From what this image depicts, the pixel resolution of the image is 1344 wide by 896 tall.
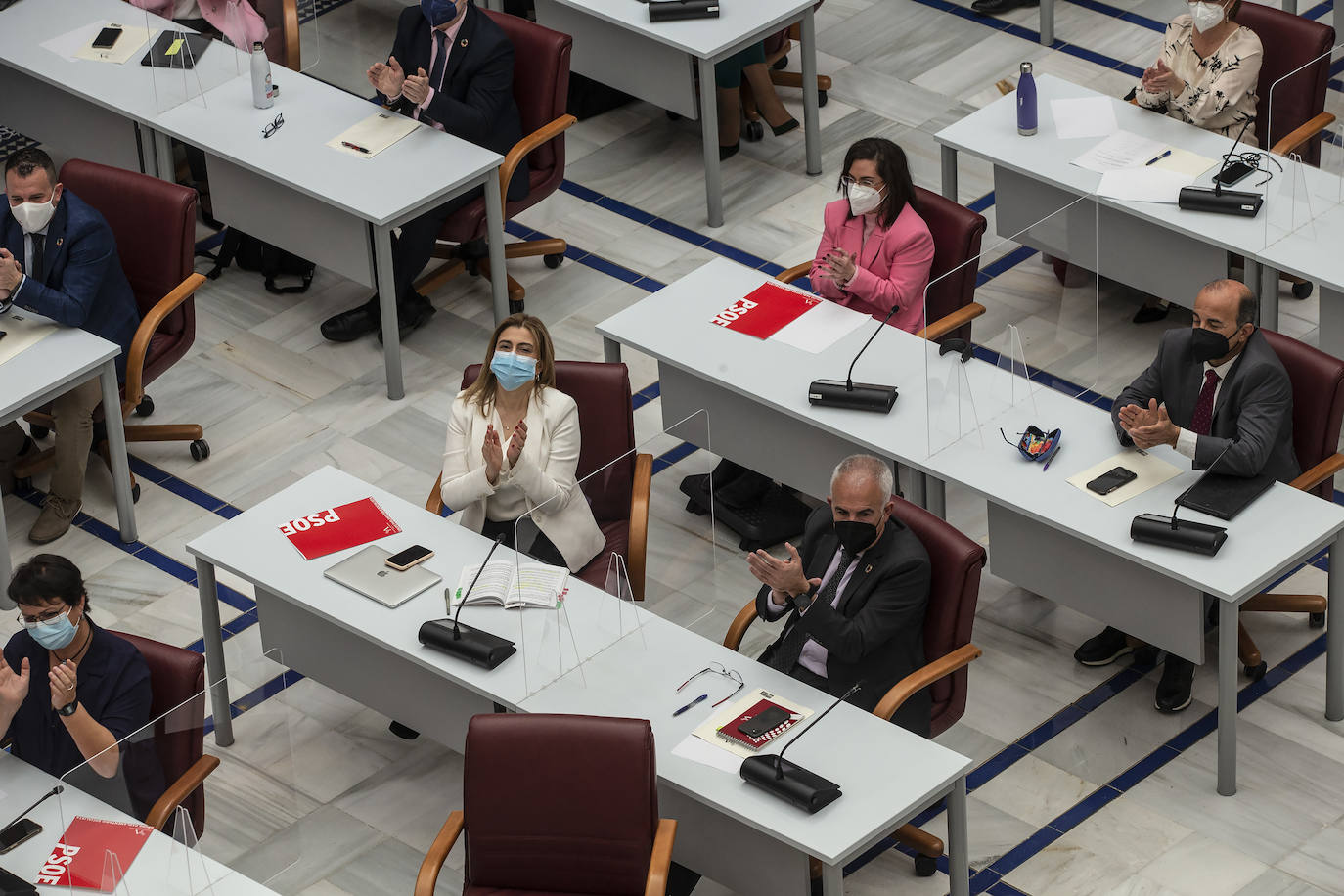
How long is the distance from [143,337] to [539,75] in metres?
1.93

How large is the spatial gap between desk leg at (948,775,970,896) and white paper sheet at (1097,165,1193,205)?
2.84m

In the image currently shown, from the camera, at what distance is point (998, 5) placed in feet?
34.5

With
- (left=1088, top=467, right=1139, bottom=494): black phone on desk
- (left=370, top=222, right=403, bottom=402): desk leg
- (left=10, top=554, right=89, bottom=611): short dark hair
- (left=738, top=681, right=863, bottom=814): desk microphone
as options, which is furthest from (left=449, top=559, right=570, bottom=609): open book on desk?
(left=370, top=222, right=403, bottom=402): desk leg

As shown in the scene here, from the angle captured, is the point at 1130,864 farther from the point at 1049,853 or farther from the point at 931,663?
the point at 931,663

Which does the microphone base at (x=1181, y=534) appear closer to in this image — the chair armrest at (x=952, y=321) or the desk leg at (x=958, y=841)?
the desk leg at (x=958, y=841)

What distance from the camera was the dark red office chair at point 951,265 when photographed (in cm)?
734

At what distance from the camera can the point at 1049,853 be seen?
623 cm

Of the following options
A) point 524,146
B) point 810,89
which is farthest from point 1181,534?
point 810,89

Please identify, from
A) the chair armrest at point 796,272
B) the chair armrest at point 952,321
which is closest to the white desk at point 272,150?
the chair armrest at point 796,272

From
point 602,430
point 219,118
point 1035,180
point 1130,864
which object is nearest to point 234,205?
point 219,118

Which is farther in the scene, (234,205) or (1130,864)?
(234,205)

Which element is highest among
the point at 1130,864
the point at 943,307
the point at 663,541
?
the point at 943,307

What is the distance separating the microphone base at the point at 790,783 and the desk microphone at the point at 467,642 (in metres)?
0.81

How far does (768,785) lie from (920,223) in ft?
8.55
